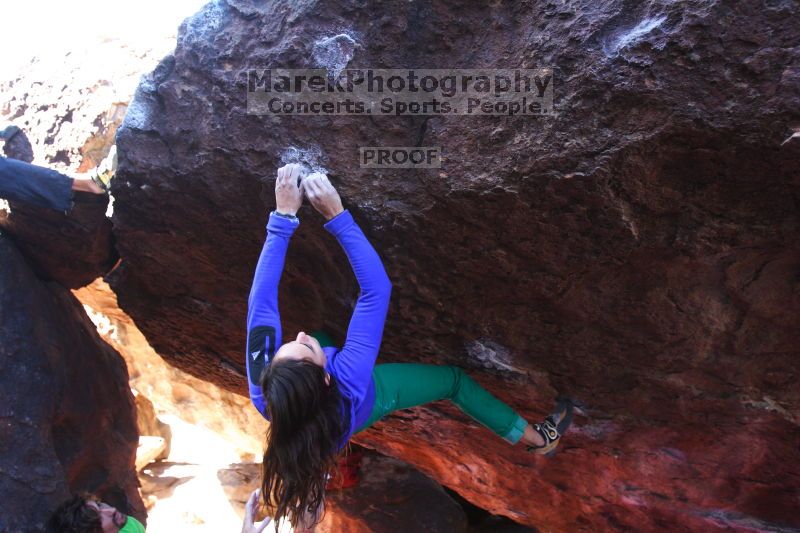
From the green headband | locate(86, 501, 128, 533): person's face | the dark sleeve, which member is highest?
the dark sleeve

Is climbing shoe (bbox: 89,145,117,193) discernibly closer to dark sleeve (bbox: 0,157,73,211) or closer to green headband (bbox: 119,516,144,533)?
dark sleeve (bbox: 0,157,73,211)

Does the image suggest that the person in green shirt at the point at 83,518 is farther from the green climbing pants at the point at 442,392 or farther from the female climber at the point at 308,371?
the green climbing pants at the point at 442,392

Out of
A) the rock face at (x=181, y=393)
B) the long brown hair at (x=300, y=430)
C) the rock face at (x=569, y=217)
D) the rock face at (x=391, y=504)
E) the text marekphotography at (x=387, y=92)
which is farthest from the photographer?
the rock face at (x=181, y=393)

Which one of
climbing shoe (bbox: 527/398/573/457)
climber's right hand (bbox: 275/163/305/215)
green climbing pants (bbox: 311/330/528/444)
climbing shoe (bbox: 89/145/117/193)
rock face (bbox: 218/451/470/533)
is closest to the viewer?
climber's right hand (bbox: 275/163/305/215)

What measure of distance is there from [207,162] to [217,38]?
47cm

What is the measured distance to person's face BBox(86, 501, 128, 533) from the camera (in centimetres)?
293

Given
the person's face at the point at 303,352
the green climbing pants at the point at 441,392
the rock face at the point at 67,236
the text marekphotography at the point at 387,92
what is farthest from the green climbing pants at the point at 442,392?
the rock face at the point at 67,236

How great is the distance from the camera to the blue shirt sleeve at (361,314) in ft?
6.82

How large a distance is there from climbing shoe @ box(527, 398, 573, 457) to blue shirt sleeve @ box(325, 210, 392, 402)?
2.85ft

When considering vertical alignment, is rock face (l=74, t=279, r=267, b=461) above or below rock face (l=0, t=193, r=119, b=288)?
below

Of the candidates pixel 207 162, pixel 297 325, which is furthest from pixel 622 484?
pixel 207 162

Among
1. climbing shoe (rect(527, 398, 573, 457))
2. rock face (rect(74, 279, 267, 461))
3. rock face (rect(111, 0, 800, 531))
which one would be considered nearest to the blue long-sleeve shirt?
rock face (rect(111, 0, 800, 531))

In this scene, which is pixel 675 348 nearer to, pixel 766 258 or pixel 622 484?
pixel 766 258

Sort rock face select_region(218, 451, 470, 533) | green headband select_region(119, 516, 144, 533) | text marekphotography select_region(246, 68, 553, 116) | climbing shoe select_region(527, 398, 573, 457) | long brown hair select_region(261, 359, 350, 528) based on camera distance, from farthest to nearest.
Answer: rock face select_region(218, 451, 470, 533)
green headband select_region(119, 516, 144, 533)
climbing shoe select_region(527, 398, 573, 457)
text marekphotography select_region(246, 68, 553, 116)
long brown hair select_region(261, 359, 350, 528)
